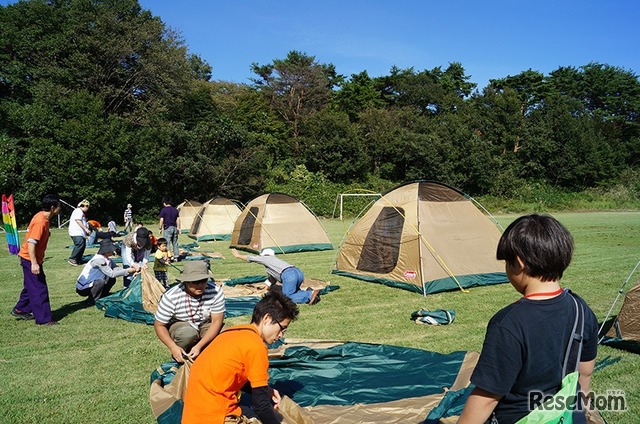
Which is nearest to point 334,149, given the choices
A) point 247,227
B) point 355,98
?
point 355,98

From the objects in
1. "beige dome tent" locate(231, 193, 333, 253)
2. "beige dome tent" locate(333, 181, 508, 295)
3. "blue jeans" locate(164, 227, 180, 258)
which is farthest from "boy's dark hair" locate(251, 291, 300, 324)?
"beige dome tent" locate(231, 193, 333, 253)

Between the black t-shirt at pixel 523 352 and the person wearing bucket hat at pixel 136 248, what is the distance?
25.8 feet

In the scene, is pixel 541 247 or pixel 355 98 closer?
pixel 541 247

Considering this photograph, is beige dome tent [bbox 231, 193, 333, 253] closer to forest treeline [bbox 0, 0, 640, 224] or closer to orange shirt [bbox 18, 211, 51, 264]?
orange shirt [bbox 18, 211, 51, 264]

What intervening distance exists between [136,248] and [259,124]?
99.1 feet

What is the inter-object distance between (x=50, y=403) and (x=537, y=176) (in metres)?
46.3

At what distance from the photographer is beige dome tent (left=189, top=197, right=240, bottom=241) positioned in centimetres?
1812

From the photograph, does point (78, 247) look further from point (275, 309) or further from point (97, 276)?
point (275, 309)

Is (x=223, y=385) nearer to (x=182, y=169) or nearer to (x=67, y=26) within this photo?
(x=182, y=169)

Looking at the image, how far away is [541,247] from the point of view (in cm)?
179

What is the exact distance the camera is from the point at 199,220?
1880 centimetres

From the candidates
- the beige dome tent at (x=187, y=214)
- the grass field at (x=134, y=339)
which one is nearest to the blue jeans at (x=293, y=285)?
the grass field at (x=134, y=339)

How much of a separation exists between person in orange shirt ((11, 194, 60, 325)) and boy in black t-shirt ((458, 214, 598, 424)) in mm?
6098

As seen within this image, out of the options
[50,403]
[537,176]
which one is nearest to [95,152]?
[50,403]
